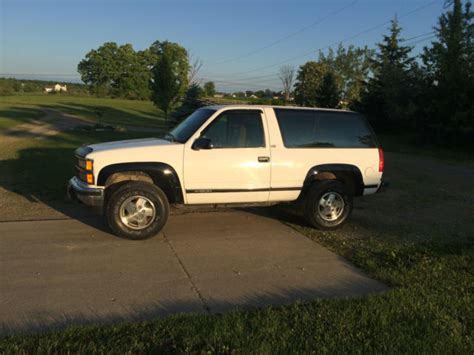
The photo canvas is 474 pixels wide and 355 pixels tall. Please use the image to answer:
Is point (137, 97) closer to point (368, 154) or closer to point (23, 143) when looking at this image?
point (23, 143)

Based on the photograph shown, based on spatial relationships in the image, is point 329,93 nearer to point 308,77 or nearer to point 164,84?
point 164,84

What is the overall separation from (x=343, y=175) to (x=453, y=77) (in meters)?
14.5

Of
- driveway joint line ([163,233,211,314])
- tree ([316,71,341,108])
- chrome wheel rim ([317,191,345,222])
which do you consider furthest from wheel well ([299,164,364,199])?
tree ([316,71,341,108])

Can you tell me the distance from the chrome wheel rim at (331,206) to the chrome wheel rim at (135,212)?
248cm

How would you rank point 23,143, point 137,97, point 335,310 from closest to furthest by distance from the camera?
point 335,310, point 23,143, point 137,97

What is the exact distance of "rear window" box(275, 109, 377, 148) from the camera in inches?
260

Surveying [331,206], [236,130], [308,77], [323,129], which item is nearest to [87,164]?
[236,130]

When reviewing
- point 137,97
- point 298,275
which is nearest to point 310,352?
point 298,275

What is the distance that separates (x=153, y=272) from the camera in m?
4.84

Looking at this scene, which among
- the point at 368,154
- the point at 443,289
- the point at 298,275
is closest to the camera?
the point at 443,289

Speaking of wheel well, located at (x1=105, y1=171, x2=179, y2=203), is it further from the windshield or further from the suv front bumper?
the windshield

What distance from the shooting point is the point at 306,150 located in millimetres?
6582

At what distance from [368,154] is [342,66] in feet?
167

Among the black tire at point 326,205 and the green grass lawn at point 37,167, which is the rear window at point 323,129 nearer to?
the black tire at point 326,205
